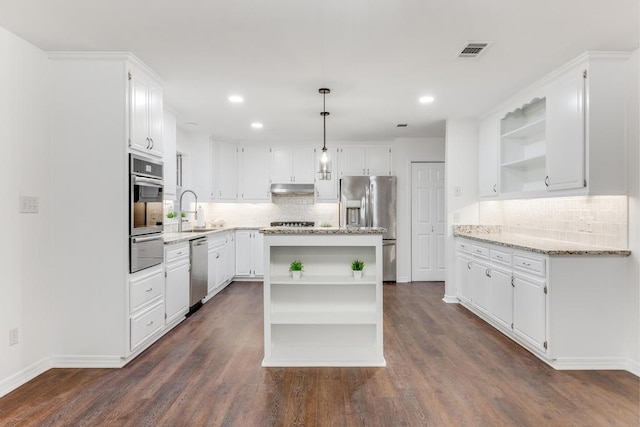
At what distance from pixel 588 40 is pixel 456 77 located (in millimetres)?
Result: 1034

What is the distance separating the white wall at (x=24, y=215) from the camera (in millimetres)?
2564

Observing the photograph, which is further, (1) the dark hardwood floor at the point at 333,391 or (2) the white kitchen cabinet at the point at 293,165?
(2) the white kitchen cabinet at the point at 293,165

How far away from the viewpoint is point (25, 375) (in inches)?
106

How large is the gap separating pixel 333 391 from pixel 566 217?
2996 millimetres

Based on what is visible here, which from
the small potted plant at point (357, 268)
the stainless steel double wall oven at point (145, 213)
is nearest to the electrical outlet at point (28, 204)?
the stainless steel double wall oven at point (145, 213)

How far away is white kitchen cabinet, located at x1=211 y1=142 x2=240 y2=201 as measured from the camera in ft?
20.9

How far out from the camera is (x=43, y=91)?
9.55 ft

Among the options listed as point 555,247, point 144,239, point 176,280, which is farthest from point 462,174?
point 144,239

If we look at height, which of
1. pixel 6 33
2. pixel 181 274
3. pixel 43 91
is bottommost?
pixel 181 274

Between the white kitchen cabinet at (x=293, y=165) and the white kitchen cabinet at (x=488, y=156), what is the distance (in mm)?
2924

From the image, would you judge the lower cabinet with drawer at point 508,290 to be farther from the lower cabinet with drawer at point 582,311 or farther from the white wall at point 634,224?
the white wall at point 634,224

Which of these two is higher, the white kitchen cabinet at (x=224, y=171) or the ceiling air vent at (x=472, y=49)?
the ceiling air vent at (x=472, y=49)

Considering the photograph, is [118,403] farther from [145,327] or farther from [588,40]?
[588,40]

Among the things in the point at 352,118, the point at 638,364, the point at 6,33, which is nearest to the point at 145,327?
the point at 6,33
